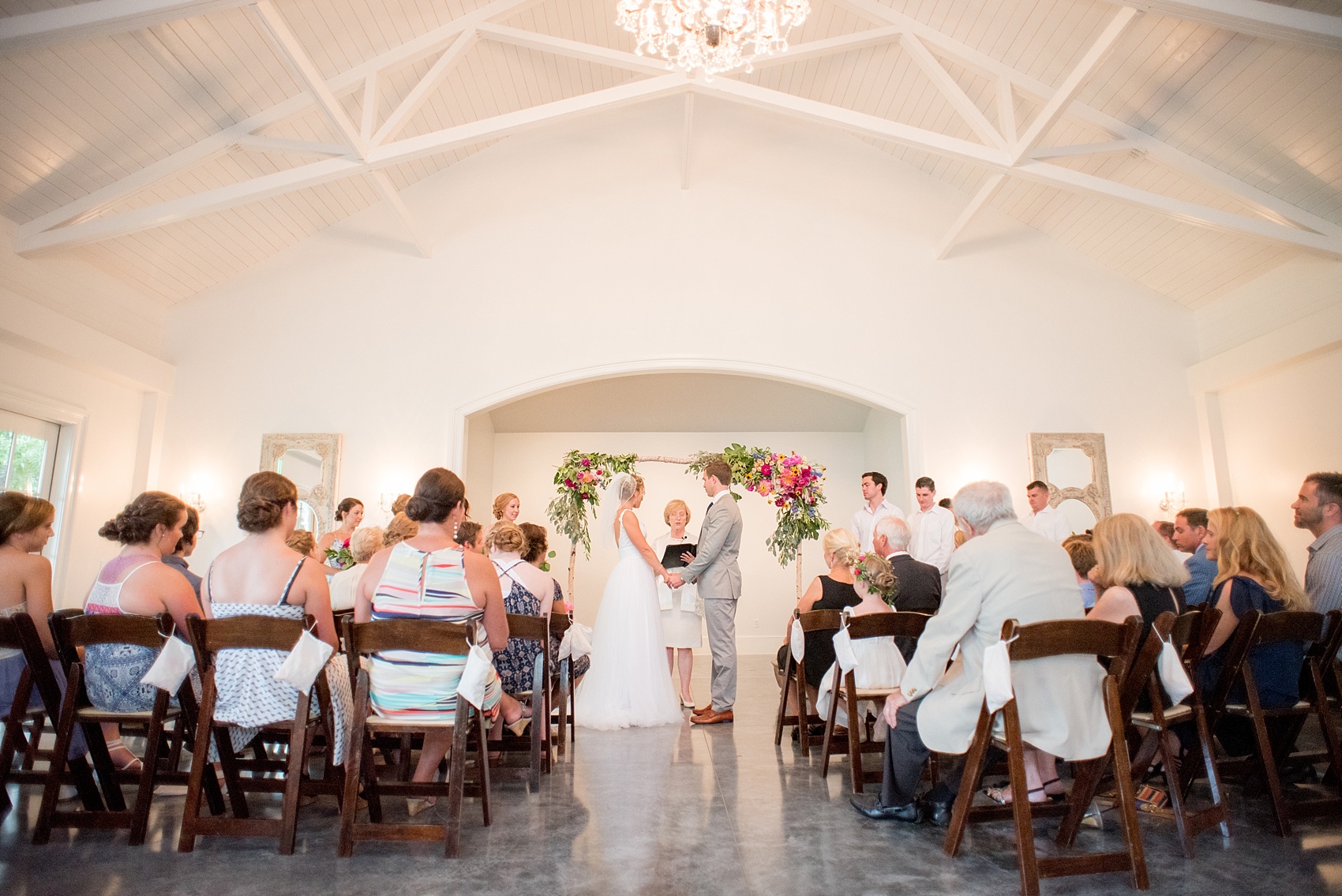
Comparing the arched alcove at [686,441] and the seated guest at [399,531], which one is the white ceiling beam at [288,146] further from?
the arched alcove at [686,441]

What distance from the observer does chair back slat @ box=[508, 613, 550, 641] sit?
3.58m

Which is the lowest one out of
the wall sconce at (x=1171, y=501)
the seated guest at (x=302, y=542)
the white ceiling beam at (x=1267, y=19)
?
the seated guest at (x=302, y=542)

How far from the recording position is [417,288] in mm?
8109

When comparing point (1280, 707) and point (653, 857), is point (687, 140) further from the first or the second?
point (653, 857)

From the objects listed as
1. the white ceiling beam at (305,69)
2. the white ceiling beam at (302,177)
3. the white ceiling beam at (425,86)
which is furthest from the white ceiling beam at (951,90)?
the white ceiling beam at (305,69)

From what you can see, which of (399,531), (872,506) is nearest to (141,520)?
(399,531)

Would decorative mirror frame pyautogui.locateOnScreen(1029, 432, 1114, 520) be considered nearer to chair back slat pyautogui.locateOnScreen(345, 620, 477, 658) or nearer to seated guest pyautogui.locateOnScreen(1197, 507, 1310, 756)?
seated guest pyautogui.locateOnScreen(1197, 507, 1310, 756)

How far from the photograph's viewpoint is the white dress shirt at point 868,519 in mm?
6871

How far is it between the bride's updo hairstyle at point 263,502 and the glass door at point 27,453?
457 cm

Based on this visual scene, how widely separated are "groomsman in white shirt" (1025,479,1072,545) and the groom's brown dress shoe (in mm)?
3368

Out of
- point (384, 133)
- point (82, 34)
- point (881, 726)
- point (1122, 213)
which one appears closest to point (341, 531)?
point (384, 133)

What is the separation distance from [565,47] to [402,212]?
2085 millimetres

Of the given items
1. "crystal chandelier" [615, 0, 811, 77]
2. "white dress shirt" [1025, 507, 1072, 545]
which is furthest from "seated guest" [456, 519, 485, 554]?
"white dress shirt" [1025, 507, 1072, 545]

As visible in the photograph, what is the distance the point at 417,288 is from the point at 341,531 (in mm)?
2603
